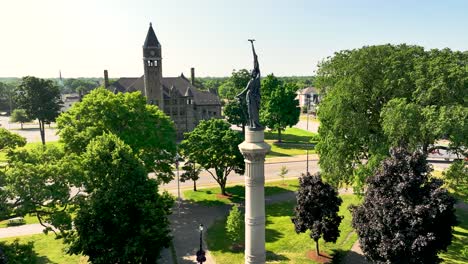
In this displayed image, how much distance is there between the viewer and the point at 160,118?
Answer: 40.7 metres

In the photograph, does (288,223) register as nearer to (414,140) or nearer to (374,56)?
(414,140)

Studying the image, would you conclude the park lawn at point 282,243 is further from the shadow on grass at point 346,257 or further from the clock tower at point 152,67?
the clock tower at point 152,67

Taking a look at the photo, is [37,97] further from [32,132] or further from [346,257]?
[346,257]

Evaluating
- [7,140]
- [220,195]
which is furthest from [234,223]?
[7,140]

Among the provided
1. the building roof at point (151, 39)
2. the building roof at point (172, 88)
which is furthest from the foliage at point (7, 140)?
the building roof at point (172, 88)

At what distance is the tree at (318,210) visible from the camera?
88.3ft

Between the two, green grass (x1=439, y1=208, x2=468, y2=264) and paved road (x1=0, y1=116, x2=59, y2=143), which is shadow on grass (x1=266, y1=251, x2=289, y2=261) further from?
paved road (x1=0, y1=116, x2=59, y2=143)

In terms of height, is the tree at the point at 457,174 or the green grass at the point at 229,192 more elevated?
the tree at the point at 457,174

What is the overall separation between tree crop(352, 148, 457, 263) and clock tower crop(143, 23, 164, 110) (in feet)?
198

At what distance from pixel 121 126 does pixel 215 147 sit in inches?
442

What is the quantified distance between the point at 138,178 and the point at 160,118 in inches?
728

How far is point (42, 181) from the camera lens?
20.1m

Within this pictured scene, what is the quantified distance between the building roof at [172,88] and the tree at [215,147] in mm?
38852

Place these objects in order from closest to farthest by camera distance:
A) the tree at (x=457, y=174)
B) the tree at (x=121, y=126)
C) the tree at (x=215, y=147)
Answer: the tree at (x=457, y=174) < the tree at (x=121, y=126) < the tree at (x=215, y=147)
